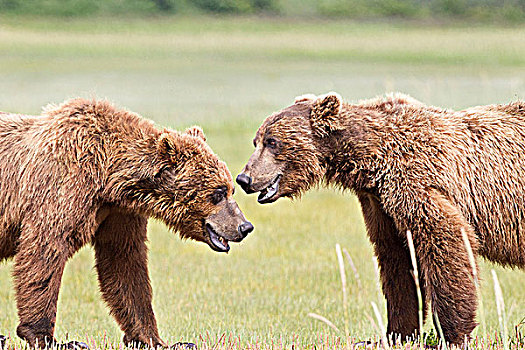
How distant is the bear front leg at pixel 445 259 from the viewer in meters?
6.46

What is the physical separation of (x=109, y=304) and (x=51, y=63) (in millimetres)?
39044

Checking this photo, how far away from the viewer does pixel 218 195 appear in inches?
261

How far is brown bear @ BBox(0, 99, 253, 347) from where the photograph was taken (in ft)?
21.1

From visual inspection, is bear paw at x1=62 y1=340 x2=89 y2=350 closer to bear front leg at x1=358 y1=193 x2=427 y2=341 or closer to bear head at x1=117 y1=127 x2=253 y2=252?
bear head at x1=117 y1=127 x2=253 y2=252

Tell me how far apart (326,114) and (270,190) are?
28.7 inches

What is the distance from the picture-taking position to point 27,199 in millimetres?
6496

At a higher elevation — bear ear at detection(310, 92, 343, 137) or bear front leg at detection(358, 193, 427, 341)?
bear ear at detection(310, 92, 343, 137)

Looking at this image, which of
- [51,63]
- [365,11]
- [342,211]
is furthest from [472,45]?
[342,211]

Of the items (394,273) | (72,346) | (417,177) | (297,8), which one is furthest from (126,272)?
(297,8)

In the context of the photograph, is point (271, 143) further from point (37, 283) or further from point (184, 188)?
point (37, 283)

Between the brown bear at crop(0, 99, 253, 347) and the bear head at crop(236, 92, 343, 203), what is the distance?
36cm

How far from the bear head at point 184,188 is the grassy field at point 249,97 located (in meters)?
0.84

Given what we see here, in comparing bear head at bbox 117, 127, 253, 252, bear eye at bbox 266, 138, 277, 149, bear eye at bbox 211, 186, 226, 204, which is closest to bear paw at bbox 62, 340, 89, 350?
bear head at bbox 117, 127, 253, 252

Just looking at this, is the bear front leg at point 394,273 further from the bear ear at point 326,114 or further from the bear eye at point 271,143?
the bear eye at point 271,143
